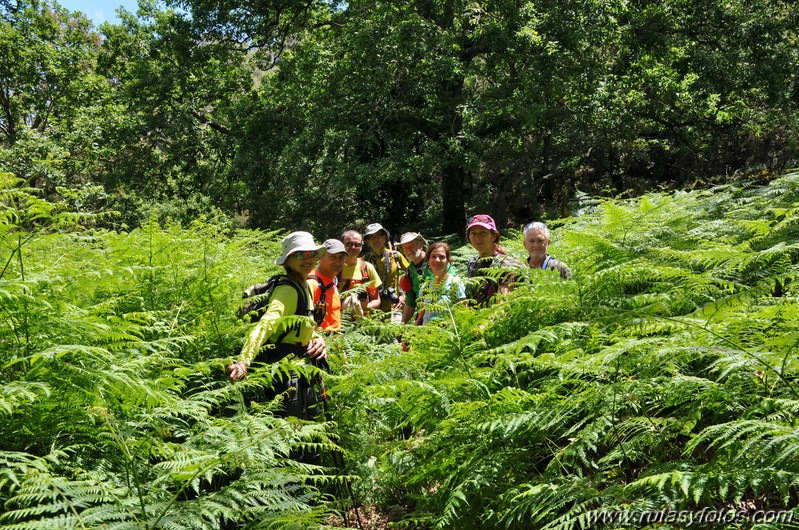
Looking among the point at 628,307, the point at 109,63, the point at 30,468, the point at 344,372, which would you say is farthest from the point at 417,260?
the point at 109,63

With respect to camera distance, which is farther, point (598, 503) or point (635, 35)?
point (635, 35)

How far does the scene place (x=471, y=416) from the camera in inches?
120

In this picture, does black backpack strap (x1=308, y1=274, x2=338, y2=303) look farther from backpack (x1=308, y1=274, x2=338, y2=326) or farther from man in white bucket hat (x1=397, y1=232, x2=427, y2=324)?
man in white bucket hat (x1=397, y1=232, x2=427, y2=324)

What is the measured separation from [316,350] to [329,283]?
136 cm

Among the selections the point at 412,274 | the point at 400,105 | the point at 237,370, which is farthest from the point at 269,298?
the point at 400,105

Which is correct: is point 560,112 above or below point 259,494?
above

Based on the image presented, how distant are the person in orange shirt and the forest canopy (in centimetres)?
908

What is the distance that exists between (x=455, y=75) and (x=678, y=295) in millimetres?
12257

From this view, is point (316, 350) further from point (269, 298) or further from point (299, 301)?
point (269, 298)

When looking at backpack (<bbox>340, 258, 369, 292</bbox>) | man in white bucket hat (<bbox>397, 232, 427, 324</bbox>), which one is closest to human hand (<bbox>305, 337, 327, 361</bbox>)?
man in white bucket hat (<bbox>397, 232, 427, 324</bbox>)

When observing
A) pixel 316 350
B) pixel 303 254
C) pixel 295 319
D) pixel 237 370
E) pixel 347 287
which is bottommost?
pixel 347 287

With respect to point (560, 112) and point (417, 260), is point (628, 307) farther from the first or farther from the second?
point (560, 112)

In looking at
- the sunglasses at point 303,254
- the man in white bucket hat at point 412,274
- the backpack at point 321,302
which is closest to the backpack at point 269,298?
the sunglasses at point 303,254

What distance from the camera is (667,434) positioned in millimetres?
2645
